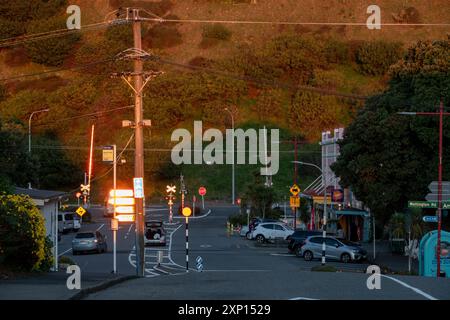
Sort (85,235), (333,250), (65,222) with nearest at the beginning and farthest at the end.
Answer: (333,250) < (85,235) < (65,222)

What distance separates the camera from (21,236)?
23875mm

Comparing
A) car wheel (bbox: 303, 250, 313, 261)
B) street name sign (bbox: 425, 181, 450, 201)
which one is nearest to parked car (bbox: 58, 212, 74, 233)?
car wheel (bbox: 303, 250, 313, 261)

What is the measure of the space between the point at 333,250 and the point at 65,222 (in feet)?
93.4

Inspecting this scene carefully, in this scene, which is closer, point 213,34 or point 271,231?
point 271,231

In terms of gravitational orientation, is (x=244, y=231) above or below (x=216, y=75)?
below

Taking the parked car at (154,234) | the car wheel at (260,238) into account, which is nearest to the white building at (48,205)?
the parked car at (154,234)

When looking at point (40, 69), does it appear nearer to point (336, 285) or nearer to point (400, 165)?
point (400, 165)

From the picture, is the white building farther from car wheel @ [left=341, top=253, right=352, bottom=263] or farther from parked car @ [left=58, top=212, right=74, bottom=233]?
parked car @ [left=58, top=212, right=74, bottom=233]

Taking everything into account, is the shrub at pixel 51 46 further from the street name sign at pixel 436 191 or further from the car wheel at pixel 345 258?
the street name sign at pixel 436 191

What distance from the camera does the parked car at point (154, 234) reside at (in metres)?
56.9

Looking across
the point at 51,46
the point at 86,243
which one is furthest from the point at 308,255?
the point at 51,46

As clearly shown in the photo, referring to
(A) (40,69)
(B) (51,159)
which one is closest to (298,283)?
(B) (51,159)

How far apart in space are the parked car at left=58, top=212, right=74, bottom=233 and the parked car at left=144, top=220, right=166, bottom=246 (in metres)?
15.3

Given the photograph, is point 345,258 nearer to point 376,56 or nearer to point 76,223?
point 76,223
